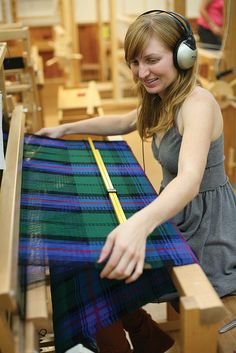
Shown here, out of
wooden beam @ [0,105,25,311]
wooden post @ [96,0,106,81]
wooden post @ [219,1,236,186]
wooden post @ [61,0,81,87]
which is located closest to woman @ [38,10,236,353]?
wooden beam @ [0,105,25,311]

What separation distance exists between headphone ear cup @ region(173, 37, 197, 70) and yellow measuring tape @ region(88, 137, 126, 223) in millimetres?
422

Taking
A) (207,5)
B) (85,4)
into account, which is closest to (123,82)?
(85,4)

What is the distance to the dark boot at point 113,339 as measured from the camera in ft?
4.24

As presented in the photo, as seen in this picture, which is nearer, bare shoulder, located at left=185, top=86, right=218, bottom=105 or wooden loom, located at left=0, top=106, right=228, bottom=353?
wooden loom, located at left=0, top=106, right=228, bottom=353

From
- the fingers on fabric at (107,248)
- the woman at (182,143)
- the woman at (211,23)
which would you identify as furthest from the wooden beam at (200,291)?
the woman at (211,23)

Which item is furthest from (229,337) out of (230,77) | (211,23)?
(211,23)

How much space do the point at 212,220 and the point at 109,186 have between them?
0.36 metres

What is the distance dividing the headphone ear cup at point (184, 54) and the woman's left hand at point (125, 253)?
615mm

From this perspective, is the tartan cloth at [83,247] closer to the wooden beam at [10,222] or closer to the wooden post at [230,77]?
the wooden beam at [10,222]

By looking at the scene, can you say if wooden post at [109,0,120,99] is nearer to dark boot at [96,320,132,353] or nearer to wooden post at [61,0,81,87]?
wooden post at [61,0,81,87]

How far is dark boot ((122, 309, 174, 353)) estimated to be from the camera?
1.43 meters

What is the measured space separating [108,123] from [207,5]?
3.06 metres

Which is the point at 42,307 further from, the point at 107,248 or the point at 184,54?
the point at 184,54

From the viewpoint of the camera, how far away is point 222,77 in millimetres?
3189
